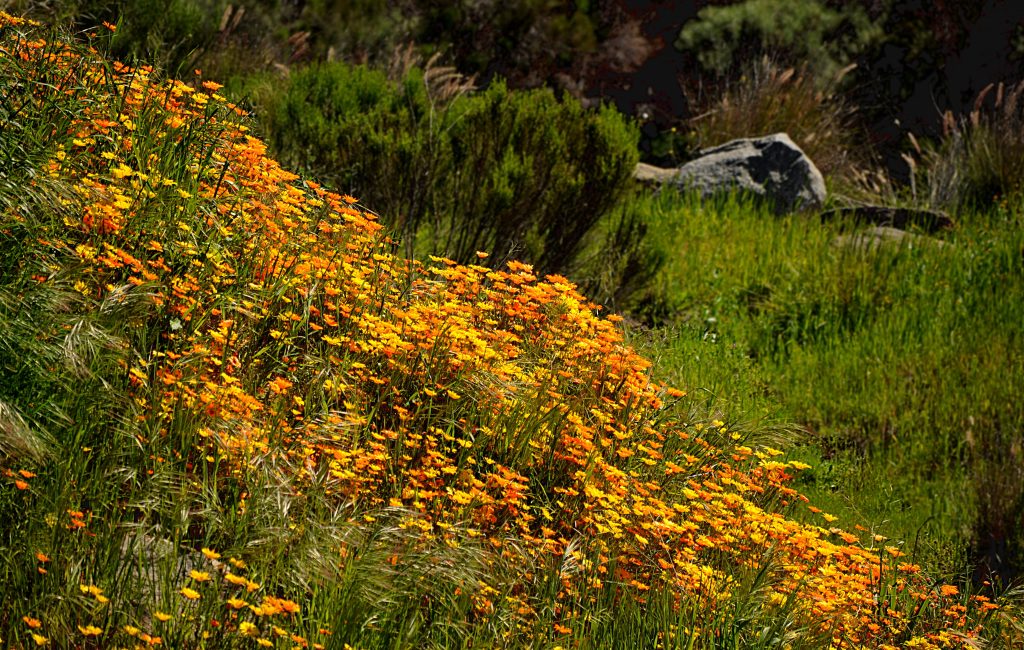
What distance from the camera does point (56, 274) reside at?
375 cm

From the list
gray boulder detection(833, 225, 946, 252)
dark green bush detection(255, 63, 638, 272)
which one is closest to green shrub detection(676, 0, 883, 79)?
gray boulder detection(833, 225, 946, 252)

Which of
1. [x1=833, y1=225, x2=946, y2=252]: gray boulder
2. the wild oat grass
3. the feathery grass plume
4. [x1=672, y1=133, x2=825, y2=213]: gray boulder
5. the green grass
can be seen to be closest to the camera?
the wild oat grass

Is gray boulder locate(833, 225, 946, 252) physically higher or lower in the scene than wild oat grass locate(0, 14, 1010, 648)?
lower

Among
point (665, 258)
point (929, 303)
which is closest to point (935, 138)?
point (929, 303)

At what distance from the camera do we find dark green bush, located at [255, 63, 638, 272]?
7.01 m

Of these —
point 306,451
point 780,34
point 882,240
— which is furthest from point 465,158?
point 780,34

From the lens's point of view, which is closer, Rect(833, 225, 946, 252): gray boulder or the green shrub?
Rect(833, 225, 946, 252): gray boulder

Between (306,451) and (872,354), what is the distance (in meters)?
4.73

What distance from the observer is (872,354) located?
7.37 meters

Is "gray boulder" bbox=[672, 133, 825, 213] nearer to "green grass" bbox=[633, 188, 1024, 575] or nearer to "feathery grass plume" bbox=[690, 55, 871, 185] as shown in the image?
"green grass" bbox=[633, 188, 1024, 575]

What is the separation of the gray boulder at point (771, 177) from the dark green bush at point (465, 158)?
10.0 ft

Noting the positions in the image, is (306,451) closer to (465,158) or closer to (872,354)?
(465,158)

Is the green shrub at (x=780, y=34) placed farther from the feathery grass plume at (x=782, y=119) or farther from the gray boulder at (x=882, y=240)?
the gray boulder at (x=882, y=240)

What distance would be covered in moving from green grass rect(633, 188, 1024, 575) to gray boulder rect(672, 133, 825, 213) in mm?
754
